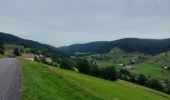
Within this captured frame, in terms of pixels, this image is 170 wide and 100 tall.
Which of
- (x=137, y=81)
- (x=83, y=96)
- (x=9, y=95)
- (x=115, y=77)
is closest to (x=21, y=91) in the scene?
(x=9, y=95)

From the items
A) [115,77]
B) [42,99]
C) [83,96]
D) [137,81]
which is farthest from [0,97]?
[137,81]

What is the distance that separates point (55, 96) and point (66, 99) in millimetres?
655

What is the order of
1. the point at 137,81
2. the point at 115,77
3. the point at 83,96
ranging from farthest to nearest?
the point at 137,81 < the point at 115,77 < the point at 83,96

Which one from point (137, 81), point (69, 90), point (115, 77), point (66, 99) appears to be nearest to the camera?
point (66, 99)

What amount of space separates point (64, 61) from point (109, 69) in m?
14.5

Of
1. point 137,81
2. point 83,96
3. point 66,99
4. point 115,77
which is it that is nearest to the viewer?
point 66,99

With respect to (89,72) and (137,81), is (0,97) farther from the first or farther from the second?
(137,81)

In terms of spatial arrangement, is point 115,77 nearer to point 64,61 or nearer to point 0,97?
point 64,61

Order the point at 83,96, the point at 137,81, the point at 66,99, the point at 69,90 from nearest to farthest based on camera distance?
the point at 66,99
the point at 83,96
the point at 69,90
the point at 137,81

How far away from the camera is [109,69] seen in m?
115

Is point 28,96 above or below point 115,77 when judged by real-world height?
above

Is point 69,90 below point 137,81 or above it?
above

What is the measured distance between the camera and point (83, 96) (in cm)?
1934

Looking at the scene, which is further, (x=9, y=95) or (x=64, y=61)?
(x=64, y=61)
